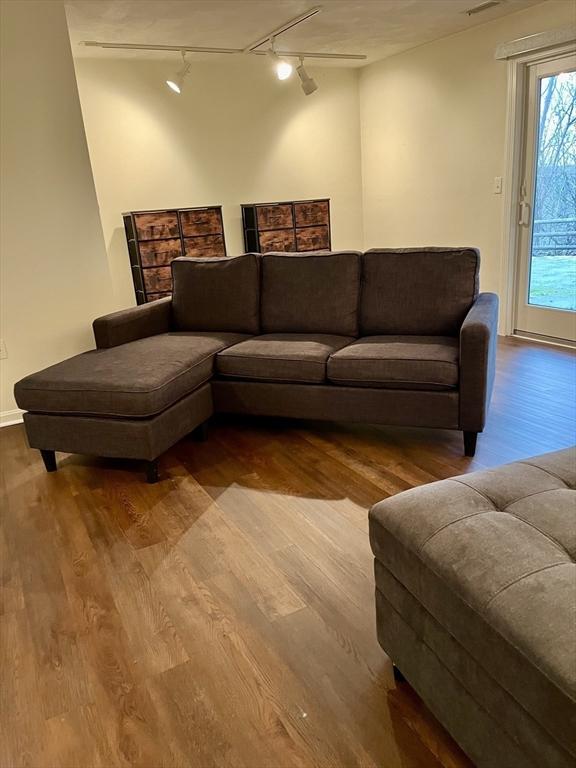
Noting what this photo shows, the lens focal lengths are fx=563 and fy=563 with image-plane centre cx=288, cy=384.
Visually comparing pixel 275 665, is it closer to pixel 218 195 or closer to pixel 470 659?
pixel 470 659

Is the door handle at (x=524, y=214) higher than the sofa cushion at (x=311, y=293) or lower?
higher

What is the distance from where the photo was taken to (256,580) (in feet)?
6.07

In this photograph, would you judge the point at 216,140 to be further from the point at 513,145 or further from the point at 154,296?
the point at 513,145

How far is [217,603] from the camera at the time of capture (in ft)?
5.78

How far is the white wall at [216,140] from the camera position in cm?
482

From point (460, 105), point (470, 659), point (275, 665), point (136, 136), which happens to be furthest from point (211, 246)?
point (470, 659)

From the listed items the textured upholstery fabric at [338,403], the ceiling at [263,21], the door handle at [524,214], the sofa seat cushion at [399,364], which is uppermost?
the ceiling at [263,21]

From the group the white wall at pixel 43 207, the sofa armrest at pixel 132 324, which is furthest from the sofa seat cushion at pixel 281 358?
the white wall at pixel 43 207

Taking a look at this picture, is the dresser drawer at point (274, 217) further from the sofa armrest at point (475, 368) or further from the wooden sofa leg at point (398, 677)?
the wooden sofa leg at point (398, 677)

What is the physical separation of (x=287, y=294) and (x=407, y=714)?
2.31 m

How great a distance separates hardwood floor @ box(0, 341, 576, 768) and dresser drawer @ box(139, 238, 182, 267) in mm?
2232

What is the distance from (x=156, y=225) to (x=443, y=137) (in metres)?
2.59

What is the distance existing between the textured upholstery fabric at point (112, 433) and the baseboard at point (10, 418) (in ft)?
2.99

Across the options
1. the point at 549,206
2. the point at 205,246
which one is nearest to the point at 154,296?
the point at 205,246
